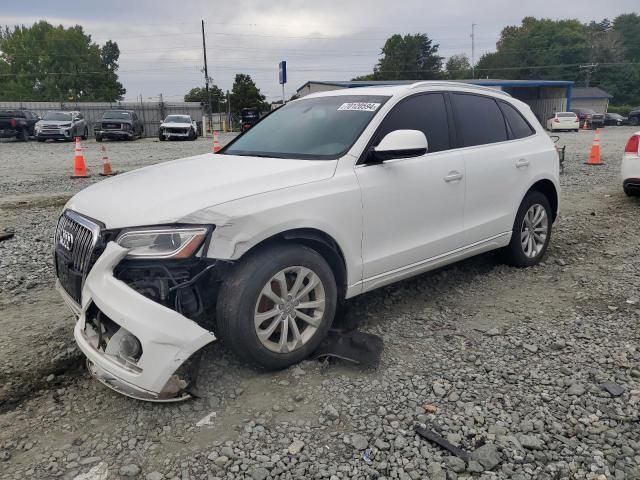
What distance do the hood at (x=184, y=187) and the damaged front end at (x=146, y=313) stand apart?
14cm

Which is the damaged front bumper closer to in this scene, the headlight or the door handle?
the headlight

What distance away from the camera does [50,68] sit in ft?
254

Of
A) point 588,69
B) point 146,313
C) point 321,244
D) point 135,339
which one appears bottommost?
point 135,339

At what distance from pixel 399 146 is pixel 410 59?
92232mm

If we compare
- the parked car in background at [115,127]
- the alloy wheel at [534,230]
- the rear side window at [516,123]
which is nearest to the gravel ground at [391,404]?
the alloy wheel at [534,230]

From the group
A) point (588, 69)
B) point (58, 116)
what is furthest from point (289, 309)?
point (588, 69)

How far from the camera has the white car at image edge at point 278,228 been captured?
2734 millimetres

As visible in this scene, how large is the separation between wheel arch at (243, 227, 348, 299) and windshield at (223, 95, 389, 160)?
59 cm

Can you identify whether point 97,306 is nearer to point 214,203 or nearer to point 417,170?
point 214,203

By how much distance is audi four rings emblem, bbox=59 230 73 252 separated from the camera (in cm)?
312

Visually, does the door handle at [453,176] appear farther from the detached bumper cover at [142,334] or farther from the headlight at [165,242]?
the detached bumper cover at [142,334]

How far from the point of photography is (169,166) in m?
3.85

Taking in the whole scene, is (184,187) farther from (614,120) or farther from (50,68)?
(50,68)

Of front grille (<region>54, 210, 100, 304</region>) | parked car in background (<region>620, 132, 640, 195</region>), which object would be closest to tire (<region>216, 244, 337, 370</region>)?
front grille (<region>54, 210, 100, 304</region>)
